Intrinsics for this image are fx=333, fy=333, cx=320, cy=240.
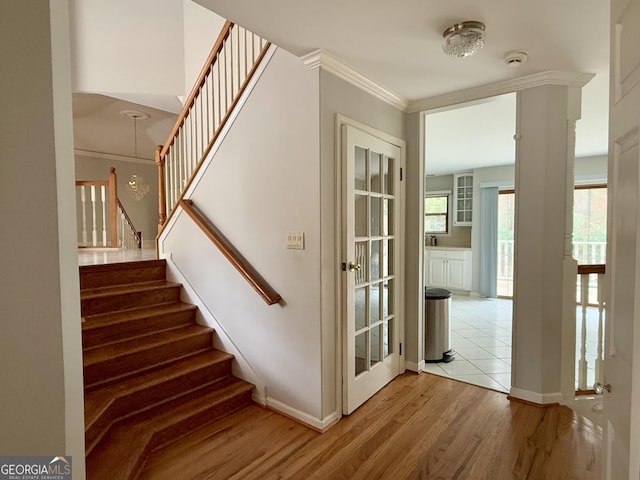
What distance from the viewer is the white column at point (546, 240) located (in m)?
2.45

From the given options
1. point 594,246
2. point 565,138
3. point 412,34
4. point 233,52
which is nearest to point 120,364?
point 233,52

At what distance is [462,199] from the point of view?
22.1 ft

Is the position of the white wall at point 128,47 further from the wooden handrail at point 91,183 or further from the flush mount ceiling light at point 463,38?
the flush mount ceiling light at point 463,38

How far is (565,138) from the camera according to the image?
2.43 metres

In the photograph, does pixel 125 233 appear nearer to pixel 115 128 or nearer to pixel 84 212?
pixel 84 212

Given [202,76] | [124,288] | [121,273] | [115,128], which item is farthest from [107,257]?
[115,128]

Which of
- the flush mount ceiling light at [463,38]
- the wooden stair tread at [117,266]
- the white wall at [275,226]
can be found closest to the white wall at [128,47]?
the white wall at [275,226]

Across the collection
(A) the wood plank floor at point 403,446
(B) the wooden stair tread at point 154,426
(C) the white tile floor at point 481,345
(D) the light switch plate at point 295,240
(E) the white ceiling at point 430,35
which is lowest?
(C) the white tile floor at point 481,345

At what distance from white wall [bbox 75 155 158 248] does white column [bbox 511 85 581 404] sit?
5968 mm

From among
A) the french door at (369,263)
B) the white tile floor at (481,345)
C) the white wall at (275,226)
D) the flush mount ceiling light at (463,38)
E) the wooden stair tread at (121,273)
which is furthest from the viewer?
the white tile floor at (481,345)

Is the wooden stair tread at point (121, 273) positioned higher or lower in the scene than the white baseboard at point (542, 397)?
higher

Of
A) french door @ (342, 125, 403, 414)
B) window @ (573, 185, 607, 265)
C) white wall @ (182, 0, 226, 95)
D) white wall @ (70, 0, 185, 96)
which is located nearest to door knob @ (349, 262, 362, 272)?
french door @ (342, 125, 403, 414)

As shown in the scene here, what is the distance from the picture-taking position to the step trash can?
11.1 ft

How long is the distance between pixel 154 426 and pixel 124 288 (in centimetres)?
136
